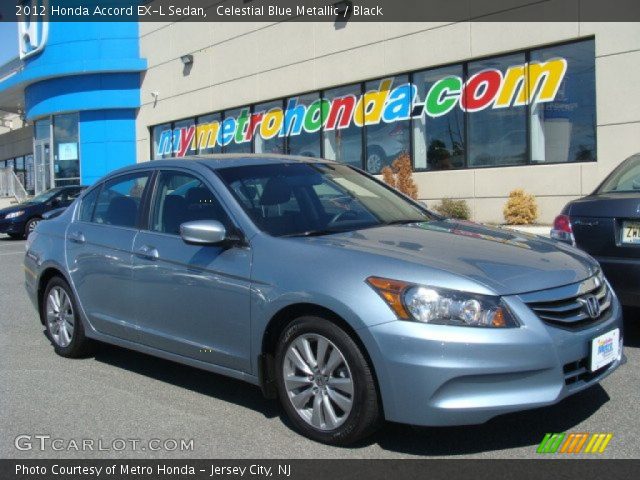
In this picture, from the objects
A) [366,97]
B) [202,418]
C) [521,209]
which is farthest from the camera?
[366,97]

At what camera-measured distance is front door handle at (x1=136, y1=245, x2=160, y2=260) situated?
487 cm

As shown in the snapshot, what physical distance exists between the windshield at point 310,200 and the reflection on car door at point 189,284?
0.24 m

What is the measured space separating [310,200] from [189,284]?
0.99 m

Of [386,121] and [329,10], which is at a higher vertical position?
[329,10]

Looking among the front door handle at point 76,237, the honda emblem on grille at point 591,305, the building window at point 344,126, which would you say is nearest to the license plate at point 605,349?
the honda emblem on grille at point 591,305

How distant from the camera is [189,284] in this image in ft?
14.9

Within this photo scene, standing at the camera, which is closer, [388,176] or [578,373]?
[578,373]

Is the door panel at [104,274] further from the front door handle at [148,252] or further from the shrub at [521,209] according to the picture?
the shrub at [521,209]

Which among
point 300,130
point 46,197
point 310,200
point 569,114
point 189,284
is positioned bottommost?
point 189,284

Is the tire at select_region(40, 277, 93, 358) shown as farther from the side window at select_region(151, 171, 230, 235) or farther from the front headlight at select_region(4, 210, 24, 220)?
the front headlight at select_region(4, 210, 24, 220)

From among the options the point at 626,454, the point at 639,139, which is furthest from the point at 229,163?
the point at 639,139

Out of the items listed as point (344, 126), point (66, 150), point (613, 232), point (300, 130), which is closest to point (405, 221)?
point (613, 232)

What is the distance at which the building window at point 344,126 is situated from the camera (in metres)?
17.9
